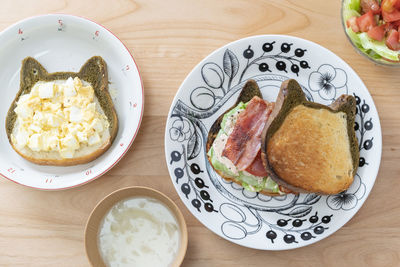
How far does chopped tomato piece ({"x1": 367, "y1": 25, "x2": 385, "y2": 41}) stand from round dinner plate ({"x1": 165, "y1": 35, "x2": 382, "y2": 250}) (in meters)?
0.19

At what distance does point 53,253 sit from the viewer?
7.11 ft

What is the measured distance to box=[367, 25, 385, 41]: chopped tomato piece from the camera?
6.46 ft

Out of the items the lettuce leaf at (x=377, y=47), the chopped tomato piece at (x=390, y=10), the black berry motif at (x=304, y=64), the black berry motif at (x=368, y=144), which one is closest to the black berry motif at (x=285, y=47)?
the black berry motif at (x=304, y=64)

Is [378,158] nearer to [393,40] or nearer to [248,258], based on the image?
[393,40]

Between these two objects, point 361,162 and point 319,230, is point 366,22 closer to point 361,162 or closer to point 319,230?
point 361,162

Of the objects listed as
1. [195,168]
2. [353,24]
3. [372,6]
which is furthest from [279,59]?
[195,168]

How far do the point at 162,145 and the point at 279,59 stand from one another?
791mm

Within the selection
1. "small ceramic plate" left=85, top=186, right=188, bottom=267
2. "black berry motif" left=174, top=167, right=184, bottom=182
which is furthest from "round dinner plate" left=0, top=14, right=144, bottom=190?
"black berry motif" left=174, top=167, right=184, bottom=182

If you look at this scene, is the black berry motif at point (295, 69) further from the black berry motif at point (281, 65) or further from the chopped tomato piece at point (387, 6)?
the chopped tomato piece at point (387, 6)

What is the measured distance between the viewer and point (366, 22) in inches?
77.8

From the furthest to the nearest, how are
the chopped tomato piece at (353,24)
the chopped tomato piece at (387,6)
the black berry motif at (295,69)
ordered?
the black berry motif at (295,69) < the chopped tomato piece at (353,24) < the chopped tomato piece at (387,6)

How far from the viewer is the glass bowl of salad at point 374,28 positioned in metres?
1.95

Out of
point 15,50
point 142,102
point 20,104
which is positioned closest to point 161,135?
point 142,102

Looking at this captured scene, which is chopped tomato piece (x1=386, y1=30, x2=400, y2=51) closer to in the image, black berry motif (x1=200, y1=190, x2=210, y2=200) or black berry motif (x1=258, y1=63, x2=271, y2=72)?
black berry motif (x1=258, y1=63, x2=271, y2=72)
